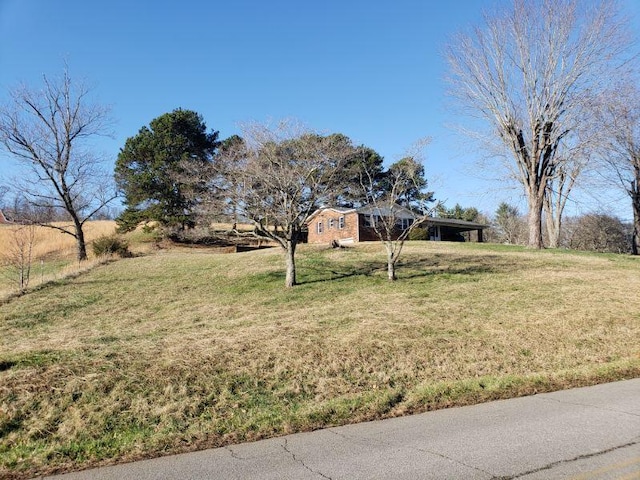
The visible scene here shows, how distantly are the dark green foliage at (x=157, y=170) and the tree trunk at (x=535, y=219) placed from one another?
23.4m

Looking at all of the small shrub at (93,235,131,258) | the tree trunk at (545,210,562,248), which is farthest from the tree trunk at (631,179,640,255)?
the small shrub at (93,235,131,258)

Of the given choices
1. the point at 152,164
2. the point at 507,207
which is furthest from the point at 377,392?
the point at 507,207

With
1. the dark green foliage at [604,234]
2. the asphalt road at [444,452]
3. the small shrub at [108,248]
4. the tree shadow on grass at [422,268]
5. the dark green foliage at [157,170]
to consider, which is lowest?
the asphalt road at [444,452]

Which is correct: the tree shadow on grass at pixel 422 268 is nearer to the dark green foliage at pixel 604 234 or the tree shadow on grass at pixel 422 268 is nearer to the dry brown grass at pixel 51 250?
the dry brown grass at pixel 51 250

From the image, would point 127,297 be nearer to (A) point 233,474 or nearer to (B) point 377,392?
(B) point 377,392

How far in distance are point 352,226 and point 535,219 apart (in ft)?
48.6

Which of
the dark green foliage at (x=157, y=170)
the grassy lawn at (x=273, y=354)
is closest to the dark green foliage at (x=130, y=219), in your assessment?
the dark green foliage at (x=157, y=170)

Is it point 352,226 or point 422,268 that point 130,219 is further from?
point 422,268

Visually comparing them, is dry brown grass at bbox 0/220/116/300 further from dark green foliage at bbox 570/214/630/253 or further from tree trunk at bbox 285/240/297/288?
dark green foliage at bbox 570/214/630/253

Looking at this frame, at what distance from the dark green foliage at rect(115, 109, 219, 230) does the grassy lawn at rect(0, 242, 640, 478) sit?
1937 cm

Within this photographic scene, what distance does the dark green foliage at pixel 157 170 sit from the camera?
120ft

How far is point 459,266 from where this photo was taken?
20.6 meters

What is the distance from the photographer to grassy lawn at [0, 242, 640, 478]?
17.6 feet

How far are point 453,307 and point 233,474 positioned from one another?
981 centimetres
